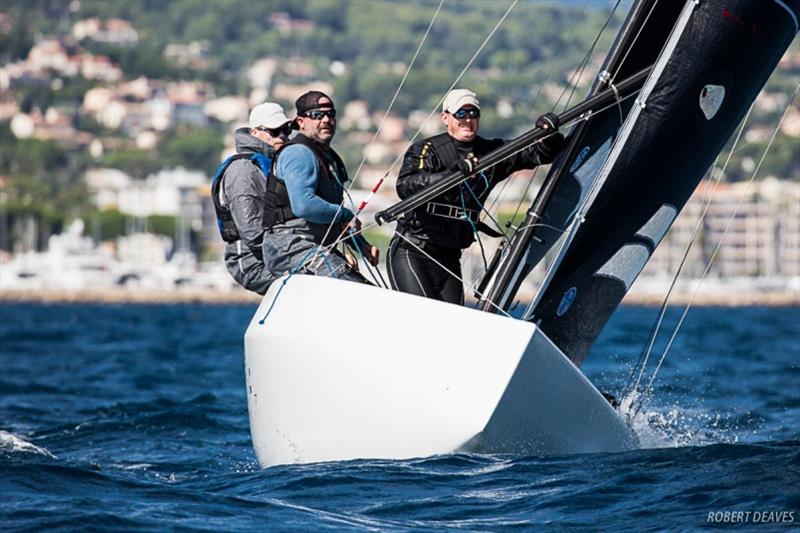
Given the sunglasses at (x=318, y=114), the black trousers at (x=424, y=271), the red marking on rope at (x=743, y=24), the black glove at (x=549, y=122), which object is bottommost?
the black trousers at (x=424, y=271)

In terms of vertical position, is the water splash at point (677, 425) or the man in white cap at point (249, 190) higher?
the man in white cap at point (249, 190)

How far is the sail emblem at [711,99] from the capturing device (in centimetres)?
597

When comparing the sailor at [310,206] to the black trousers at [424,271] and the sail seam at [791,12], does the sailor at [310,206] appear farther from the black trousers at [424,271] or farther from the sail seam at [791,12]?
the sail seam at [791,12]

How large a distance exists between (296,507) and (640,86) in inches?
80.3

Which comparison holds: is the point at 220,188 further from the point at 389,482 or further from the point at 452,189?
the point at 389,482

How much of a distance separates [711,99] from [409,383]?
159 cm

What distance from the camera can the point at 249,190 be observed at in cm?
644

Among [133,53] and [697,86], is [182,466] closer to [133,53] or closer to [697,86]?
[697,86]

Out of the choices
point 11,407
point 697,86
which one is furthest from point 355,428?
point 11,407

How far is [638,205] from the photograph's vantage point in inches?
241

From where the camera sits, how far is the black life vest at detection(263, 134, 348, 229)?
6.05 m

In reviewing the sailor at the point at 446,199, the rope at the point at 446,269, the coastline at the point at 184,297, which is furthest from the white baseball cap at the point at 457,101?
the coastline at the point at 184,297

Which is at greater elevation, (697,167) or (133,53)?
(133,53)

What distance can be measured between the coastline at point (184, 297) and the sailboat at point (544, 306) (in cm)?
6169
